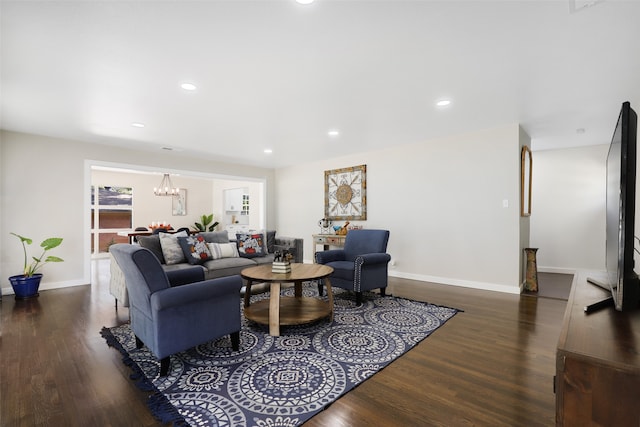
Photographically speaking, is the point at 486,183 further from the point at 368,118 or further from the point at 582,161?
the point at 582,161

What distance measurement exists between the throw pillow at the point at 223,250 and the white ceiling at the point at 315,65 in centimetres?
166

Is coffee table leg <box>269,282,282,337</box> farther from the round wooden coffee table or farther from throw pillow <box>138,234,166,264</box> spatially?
throw pillow <box>138,234,166,264</box>

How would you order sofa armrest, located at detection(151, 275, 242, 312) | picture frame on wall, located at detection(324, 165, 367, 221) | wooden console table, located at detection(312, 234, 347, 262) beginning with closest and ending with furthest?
sofa armrest, located at detection(151, 275, 242, 312)
wooden console table, located at detection(312, 234, 347, 262)
picture frame on wall, located at detection(324, 165, 367, 221)

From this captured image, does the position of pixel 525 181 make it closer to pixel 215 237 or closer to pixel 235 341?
pixel 235 341

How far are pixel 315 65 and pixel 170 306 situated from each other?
2104 mm

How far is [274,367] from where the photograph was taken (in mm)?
2096

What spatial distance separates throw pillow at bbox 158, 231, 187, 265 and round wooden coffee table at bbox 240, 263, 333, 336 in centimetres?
135

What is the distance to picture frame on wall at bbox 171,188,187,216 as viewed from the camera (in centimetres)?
922

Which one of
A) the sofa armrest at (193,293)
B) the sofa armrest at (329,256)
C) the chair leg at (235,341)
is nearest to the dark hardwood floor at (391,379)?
the sofa armrest at (193,293)

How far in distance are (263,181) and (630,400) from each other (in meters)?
6.96

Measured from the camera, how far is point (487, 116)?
11.9ft

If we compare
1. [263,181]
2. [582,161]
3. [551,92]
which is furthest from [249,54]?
[582,161]

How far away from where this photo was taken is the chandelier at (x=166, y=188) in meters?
8.01

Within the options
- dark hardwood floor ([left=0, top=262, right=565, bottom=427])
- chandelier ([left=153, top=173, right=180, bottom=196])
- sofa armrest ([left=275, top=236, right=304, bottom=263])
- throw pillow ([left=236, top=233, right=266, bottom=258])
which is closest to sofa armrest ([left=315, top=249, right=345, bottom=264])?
sofa armrest ([left=275, top=236, right=304, bottom=263])
